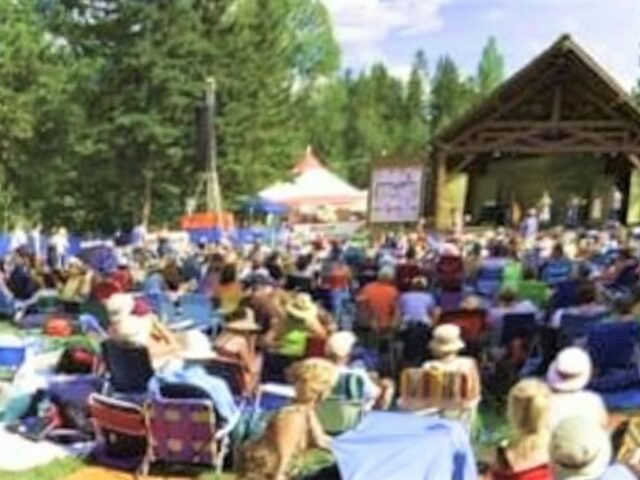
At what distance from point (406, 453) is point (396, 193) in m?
27.3

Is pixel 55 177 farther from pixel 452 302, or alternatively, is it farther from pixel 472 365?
pixel 472 365

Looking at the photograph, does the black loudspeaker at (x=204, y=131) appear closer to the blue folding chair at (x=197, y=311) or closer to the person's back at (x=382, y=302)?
the blue folding chair at (x=197, y=311)

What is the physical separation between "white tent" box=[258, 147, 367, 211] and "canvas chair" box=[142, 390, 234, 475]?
2868 centimetres

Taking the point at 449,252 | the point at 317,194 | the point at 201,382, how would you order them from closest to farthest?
the point at 201,382 → the point at 449,252 → the point at 317,194

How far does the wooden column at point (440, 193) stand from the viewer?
37906mm

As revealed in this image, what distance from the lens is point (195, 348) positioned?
Result: 10781 mm

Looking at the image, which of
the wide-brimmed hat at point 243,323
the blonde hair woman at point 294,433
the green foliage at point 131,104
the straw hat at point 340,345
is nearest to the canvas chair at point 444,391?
the straw hat at point 340,345

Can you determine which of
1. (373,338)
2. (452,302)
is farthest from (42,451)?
(452,302)

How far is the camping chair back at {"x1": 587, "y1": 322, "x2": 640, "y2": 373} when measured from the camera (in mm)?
10875

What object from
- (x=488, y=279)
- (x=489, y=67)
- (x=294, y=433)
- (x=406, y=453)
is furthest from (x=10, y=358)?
(x=489, y=67)

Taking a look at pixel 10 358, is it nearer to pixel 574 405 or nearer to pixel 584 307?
pixel 584 307

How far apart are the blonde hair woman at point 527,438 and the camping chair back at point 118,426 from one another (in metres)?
3.46

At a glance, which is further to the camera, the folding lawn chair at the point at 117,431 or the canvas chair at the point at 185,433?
the folding lawn chair at the point at 117,431

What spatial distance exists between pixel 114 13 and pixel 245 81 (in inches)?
201
